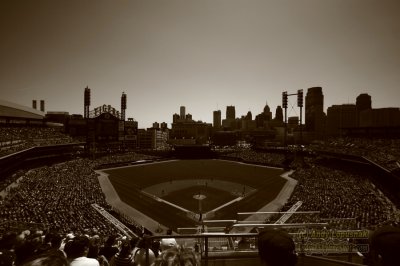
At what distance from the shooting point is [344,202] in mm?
25219

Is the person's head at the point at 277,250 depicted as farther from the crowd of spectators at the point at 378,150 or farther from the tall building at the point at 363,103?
the tall building at the point at 363,103

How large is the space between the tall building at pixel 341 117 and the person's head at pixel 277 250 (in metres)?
198

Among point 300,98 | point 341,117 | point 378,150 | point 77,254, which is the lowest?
point 378,150

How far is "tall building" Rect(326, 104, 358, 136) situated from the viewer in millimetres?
181500

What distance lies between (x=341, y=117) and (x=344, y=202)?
183 m

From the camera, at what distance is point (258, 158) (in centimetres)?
6606

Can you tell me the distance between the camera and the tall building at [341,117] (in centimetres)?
18150

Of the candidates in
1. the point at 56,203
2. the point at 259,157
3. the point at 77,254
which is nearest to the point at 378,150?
the point at 259,157

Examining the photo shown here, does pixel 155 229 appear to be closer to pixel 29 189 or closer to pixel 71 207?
pixel 71 207

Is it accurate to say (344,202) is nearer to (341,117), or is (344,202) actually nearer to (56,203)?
(56,203)

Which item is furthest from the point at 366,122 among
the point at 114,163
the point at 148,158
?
the point at 114,163

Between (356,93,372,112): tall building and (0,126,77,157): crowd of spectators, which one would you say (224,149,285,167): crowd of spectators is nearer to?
(0,126,77,157): crowd of spectators

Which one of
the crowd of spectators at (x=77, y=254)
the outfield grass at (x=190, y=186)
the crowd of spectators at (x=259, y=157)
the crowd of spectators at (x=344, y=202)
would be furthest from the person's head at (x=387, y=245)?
the crowd of spectators at (x=259, y=157)

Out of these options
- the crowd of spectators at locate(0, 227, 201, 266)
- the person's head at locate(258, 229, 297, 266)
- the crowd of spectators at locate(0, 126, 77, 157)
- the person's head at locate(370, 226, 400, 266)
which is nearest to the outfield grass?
the crowd of spectators at locate(0, 126, 77, 157)
